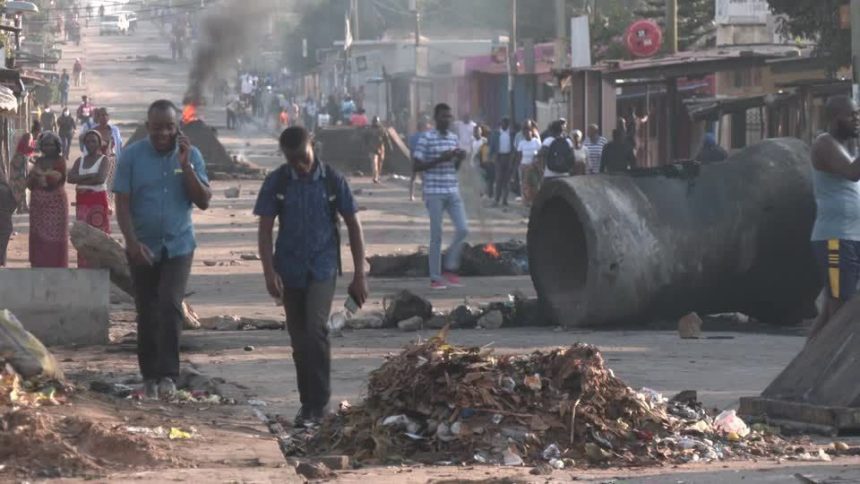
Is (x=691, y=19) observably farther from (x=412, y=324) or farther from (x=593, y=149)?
(x=412, y=324)

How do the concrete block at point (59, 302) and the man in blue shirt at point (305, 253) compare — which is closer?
the man in blue shirt at point (305, 253)

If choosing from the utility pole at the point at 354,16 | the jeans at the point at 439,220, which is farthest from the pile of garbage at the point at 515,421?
the utility pole at the point at 354,16

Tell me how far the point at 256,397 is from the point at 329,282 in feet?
4.03

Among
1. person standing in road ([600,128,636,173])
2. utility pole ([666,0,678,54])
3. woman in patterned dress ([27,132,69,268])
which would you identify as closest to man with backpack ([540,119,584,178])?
person standing in road ([600,128,636,173])

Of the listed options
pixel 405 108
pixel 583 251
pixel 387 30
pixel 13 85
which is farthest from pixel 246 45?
pixel 387 30

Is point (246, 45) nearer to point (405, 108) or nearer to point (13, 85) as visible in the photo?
point (13, 85)

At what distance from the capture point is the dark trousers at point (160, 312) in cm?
977

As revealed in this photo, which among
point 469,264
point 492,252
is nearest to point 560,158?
point 492,252

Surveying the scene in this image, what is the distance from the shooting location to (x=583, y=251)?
590 inches

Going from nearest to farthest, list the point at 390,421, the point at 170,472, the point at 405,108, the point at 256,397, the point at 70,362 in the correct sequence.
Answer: the point at 170,472 → the point at 390,421 → the point at 256,397 → the point at 70,362 → the point at 405,108

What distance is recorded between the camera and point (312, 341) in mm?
9031

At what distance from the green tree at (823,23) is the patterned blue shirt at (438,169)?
22.2ft

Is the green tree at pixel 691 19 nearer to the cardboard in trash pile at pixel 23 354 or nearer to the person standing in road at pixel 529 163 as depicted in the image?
the person standing in road at pixel 529 163

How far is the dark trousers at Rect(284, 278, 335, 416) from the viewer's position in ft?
29.5
